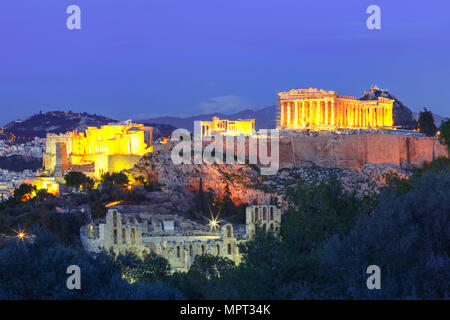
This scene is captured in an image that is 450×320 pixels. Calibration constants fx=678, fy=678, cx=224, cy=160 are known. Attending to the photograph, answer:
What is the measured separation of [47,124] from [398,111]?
7555cm

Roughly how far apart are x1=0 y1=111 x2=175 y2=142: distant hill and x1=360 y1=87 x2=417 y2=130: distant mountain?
1627 inches

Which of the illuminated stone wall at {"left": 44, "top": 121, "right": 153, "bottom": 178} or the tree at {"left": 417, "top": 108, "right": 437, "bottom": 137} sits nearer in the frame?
the illuminated stone wall at {"left": 44, "top": 121, "right": 153, "bottom": 178}

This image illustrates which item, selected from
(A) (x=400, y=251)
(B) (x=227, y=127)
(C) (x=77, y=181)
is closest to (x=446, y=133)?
(C) (x=77, y=181)

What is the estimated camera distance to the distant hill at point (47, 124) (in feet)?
436

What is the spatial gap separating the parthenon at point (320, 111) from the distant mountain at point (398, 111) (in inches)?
547

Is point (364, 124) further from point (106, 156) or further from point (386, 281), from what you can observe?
point (386, 281)

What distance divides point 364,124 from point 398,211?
65.0m

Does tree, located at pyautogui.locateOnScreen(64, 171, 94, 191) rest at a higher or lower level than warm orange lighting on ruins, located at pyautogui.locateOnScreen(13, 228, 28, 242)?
higher

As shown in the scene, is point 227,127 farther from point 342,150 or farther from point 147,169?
point 147,169

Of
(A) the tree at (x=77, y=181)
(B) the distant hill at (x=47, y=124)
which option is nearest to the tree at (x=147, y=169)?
(A) the tree at (x=77, y=181)

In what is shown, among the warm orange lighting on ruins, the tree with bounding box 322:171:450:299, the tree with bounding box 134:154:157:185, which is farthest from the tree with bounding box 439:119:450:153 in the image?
the warm orange lighting on ruins

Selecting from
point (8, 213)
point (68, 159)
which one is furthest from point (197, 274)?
point (68, 159)

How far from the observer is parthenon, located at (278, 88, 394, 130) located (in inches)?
2992

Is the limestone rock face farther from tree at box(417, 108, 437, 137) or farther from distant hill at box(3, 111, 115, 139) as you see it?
distant hill at box(3, 111, 115, 139)
